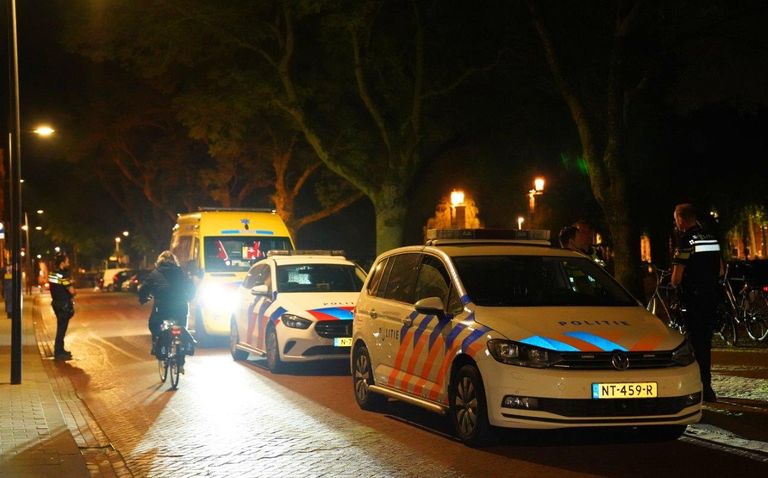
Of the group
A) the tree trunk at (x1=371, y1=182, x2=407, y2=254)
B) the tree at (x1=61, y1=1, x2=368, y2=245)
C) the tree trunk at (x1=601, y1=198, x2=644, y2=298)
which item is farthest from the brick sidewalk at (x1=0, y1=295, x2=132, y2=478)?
the tree at (x1=61, y1=1, x2=368, y2=245)

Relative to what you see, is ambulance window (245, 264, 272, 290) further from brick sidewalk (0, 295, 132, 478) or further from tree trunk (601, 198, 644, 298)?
tree trunk (601, 198, 644, 298)

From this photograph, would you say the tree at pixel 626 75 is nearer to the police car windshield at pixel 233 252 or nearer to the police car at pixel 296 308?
the police car at pixel 296 308

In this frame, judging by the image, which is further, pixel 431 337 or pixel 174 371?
pixel 174 371

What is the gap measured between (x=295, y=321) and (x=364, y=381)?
12.9 ft

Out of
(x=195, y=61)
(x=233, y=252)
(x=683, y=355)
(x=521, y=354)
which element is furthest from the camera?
(x=195, y=61)

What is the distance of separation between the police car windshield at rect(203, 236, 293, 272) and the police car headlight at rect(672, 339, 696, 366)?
44.2 feet

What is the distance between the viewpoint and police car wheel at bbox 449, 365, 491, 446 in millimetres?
9211

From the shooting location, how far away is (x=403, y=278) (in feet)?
37.2

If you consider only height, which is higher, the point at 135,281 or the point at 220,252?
the point at 220,252

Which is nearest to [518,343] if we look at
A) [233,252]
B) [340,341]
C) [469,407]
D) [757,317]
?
[469,407]

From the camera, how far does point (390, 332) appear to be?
11.1 meters

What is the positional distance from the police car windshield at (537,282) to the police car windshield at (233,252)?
38.8 ft

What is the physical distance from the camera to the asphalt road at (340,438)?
8.68m

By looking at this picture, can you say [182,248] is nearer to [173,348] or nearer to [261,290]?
[261,290]
